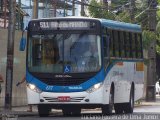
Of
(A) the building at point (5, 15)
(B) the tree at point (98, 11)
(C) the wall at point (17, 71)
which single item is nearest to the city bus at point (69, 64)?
(A) the building at point (5, 15)

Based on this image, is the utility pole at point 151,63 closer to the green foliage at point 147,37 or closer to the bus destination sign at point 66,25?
the green foliage at point 147,37

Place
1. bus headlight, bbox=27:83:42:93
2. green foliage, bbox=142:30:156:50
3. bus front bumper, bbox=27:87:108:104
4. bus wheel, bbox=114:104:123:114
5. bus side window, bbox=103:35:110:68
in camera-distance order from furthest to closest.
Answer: green foliage, bbox=142:30:156:50, bus wheel, bbox=114:104:123:114, bus side window, bbox=103:35:110:68, bus headlight, bbox=27:83:42:93, bus front bumper, bbox=27:87:108:104

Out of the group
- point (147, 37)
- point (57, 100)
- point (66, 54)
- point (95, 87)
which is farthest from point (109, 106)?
point (147, 37)

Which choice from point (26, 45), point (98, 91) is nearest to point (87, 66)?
point (98, 91)

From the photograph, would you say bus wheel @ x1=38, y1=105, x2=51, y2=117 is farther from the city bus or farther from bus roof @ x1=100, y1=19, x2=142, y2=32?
bus roof @ x1=100, y1=19, x2=142, y2=32

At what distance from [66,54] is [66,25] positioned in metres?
1.14

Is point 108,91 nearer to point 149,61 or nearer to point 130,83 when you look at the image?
point 130,83

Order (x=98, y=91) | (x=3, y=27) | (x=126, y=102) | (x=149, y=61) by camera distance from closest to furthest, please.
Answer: (x=98, y=91) < (x=126, y=102) < (x=3, y=27) < (x=149, y=61)

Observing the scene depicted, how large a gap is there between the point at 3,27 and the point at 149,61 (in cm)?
1458

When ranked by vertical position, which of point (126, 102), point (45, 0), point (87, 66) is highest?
point (45, 0)

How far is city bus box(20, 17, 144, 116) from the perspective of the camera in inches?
864

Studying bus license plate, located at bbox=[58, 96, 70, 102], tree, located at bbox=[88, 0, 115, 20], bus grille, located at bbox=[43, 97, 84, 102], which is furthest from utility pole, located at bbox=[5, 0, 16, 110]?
tree, located at bbox=[88, 0, 115, 20]

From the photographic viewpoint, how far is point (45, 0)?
1394 inches

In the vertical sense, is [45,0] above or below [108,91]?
above
